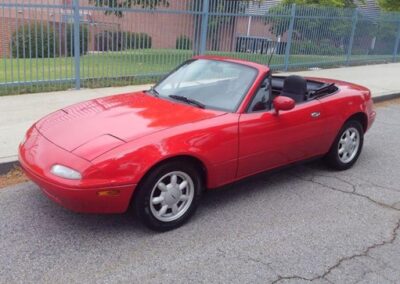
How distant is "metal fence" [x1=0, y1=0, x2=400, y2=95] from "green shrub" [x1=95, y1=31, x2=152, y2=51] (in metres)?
0.02

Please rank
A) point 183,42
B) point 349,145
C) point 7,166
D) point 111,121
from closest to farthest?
point 111,121 < point 7,166 < point 349,145 < point 183,42

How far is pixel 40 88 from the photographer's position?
28.2 feet

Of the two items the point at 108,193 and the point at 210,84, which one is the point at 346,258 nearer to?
the point at 108,193

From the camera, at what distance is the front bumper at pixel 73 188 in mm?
3334

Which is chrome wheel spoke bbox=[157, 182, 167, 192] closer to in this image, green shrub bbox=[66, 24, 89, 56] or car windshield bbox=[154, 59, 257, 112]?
car windshield bbox=[154, 59, 257, 112]

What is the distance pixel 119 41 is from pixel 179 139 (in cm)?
651

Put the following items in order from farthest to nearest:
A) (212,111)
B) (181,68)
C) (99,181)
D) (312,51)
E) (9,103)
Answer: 1. (312,51)
2. (9,103)
3. (181,68)
4. (212,111)
5. (99,181)

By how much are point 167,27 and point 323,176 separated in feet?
21.5

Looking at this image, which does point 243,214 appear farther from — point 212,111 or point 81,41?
point 81,41

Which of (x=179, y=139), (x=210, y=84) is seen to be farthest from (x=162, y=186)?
(x=210, y=84)

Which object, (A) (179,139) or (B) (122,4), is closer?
(A) (179,139)

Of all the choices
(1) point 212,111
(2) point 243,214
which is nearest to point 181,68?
(1) point 212,111

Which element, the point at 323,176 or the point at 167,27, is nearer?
the point at 323,176

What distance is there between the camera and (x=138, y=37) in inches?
391
